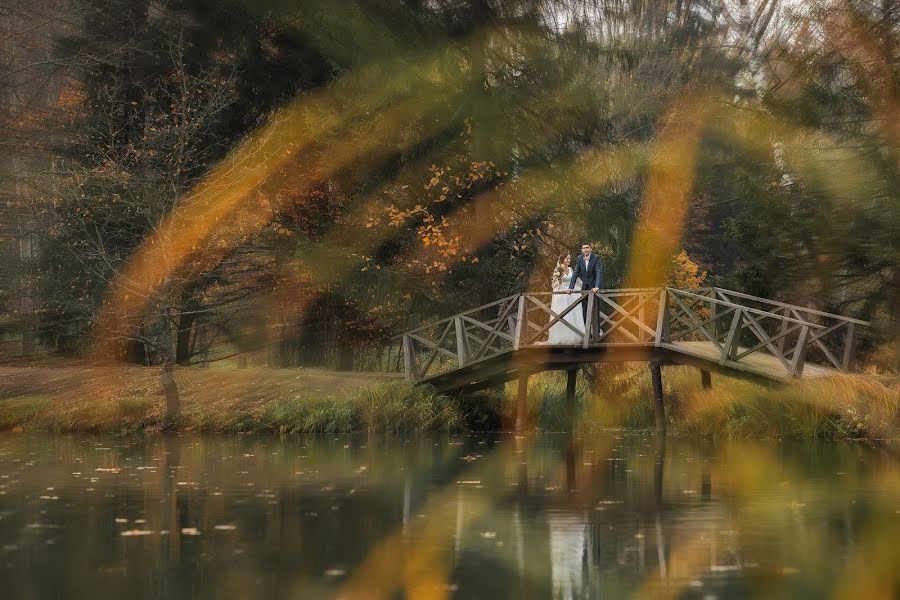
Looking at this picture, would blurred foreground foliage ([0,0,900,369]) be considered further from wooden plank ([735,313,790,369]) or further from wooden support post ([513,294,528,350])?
wooden plank ([735,313,790,369])

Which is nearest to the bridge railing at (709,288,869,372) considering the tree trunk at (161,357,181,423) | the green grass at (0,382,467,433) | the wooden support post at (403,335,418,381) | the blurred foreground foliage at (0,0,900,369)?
the blurred foreground foliage at (0,0,900,369)

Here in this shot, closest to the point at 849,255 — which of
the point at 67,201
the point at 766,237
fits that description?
the point at 766,237

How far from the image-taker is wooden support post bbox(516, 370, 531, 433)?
25.8 meters

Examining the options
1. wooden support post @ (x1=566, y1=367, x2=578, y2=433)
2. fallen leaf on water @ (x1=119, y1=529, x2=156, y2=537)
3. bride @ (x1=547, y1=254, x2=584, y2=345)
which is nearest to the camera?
fallen leaf on water @ (x1=119, y1=529, x2=156, y2=537)

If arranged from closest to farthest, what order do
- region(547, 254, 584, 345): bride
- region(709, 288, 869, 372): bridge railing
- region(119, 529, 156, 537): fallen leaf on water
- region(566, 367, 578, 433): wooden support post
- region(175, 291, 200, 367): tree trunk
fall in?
region(119, 529, 156, 537): fallen leaf on water → region(709, 288, 869, 372): bridge railing → region(547, 254, 584, 345): bride → region(566, 367, 578, 433): wooden support post → region(175, 291, 200, 367): tree trunk

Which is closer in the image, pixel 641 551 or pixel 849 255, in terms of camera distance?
pixel 641 551

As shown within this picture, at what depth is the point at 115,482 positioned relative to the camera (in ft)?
49.0

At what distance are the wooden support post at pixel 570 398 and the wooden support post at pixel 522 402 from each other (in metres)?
0.81

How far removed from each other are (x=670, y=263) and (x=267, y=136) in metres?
8.73

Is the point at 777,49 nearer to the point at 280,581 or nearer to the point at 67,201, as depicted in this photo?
the point at 67,201

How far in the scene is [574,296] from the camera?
25109 millimetres

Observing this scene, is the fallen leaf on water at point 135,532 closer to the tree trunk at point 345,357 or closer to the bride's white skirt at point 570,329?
the bride's white skirt at point 570,329

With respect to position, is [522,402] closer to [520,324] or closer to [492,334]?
[492,334]

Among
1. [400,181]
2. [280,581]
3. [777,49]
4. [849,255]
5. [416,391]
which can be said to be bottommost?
[280,581]
